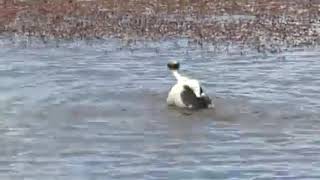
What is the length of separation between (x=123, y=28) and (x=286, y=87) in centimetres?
794

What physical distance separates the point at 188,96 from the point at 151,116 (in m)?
0.85

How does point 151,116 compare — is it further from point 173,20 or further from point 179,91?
point 173,20

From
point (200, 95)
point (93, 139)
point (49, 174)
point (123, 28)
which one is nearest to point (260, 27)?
point (123, 28)

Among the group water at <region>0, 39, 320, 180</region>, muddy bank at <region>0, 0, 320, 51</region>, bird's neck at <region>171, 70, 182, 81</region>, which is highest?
bird's neck at <region>171, 70, 182, 81</region>

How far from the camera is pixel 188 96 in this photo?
46.6 feet

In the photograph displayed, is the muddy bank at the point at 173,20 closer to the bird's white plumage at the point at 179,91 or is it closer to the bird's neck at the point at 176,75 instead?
the bird's neck at the point at 176,75

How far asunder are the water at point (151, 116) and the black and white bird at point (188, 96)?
0.15 m

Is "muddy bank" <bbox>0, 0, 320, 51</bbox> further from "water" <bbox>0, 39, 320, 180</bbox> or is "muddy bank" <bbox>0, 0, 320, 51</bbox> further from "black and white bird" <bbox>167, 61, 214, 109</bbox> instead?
"black and white bird" <bbox>167, 61, 214, 109</bbox>

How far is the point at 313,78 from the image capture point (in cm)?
1598

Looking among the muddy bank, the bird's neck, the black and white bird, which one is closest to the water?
the black and white bird

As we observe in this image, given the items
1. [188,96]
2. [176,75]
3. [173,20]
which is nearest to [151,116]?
[188,96]

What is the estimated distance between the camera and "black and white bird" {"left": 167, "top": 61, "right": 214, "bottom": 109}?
552 inches

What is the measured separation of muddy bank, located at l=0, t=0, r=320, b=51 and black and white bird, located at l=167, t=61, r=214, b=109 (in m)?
5.27

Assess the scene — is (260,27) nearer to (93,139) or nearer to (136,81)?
(136,81)
